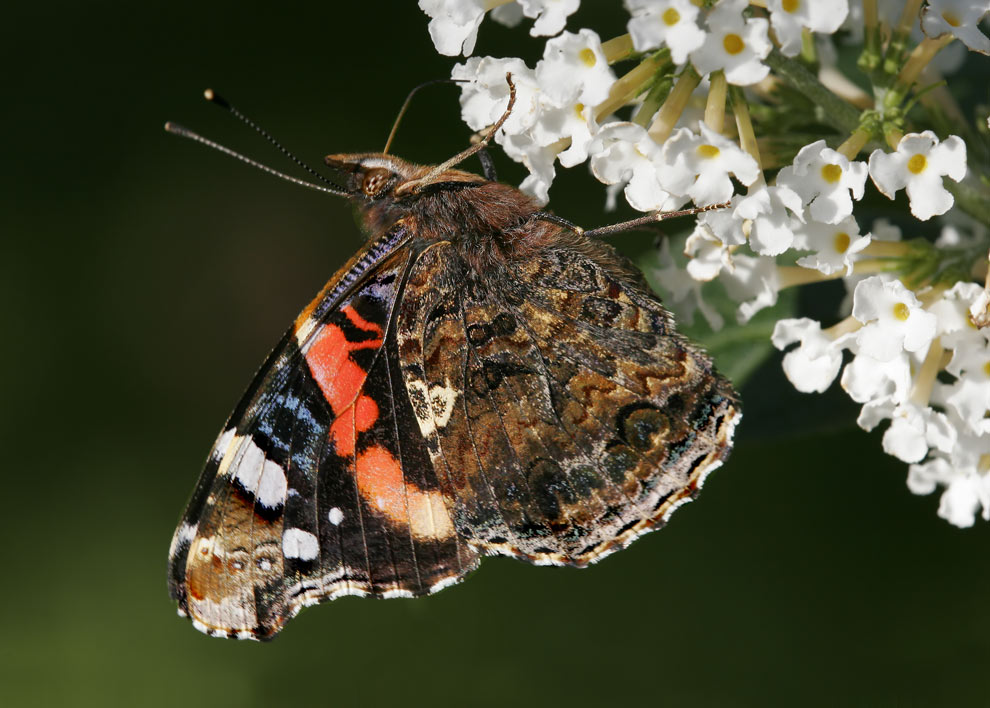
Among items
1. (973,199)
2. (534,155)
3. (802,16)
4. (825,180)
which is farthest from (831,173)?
(534,155)

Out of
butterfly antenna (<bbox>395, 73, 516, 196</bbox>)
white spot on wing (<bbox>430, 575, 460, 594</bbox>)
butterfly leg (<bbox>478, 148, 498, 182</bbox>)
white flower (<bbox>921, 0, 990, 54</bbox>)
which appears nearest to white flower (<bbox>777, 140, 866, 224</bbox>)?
white flower (<bbox>921, 0, 990, 54</bbox>)

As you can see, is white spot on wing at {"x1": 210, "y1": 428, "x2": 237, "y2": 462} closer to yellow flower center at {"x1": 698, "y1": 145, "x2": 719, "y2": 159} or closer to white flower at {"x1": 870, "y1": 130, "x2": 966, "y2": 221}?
yellow flower center at {"x1": 698, "y1": 145, "x2": 719, "y2": 159}

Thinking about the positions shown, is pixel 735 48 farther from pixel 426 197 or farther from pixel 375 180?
pixel 375 180

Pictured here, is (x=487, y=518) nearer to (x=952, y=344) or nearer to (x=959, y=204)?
(x=952, y=344)

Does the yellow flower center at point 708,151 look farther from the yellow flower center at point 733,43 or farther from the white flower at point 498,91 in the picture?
the white flower at point 498,91

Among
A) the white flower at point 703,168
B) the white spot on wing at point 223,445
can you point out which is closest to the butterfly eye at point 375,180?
the white spot on wing at point 223,445
